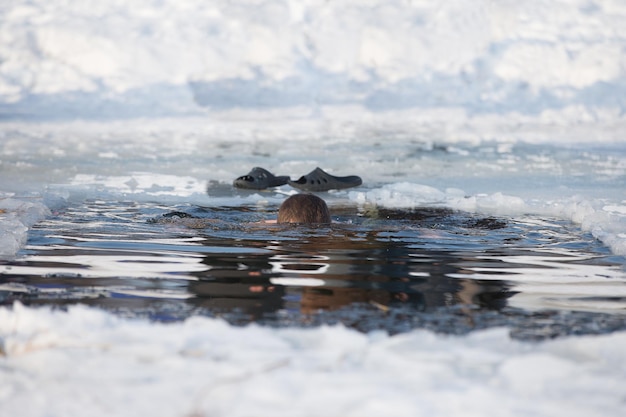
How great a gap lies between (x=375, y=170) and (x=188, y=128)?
7.13 metres

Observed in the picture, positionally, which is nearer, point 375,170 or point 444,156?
point 375,170

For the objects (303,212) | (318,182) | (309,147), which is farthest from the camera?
(309,147)

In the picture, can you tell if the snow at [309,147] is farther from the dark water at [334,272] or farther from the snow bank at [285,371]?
the dark water at [334,272]

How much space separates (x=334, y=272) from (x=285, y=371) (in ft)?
6.22

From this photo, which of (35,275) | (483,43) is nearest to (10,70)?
(483,43)

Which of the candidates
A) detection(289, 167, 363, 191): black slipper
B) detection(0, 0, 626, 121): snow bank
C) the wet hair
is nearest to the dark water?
the wet hair

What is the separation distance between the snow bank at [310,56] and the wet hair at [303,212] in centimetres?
1378

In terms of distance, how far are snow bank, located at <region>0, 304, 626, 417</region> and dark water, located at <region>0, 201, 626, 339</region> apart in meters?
0.26

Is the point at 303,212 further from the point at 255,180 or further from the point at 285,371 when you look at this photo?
the point at 285,371

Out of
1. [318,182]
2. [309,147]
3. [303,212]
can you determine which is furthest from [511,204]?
[309,147]

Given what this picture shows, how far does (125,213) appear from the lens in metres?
7.30

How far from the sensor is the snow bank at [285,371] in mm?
2451

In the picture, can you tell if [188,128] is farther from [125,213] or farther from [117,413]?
[117,413]

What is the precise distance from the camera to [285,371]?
2693 millimetres
